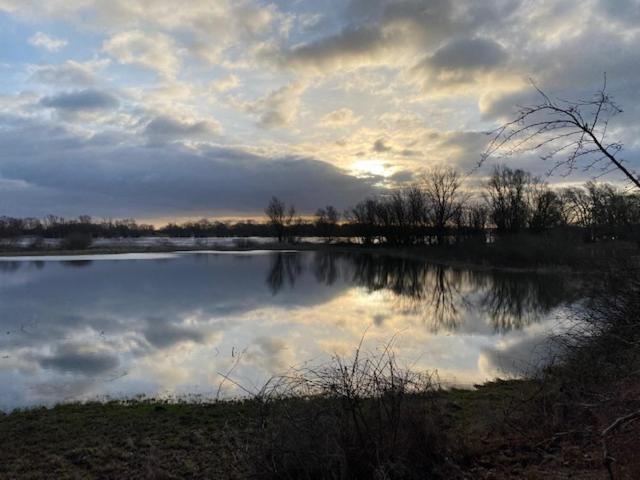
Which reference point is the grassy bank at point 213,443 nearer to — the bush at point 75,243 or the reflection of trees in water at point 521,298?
the reflection of trees in water at point 521,298

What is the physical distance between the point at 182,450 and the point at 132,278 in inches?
974

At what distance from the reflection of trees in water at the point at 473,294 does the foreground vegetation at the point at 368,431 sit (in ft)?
28.8

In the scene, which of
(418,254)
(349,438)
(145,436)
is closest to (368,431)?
(349,438)

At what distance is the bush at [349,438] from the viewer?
430 centimetres

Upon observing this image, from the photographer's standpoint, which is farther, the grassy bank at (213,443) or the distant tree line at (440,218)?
the distant tree line at (440,218)

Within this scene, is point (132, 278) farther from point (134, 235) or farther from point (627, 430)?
point (134, 235)

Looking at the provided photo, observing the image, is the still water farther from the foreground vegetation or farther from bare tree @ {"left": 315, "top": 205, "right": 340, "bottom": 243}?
bare tree @ {"left": 315, "top": 205, "right": 340, "bottom": 243}

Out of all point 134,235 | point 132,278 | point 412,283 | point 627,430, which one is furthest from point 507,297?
point 134,235

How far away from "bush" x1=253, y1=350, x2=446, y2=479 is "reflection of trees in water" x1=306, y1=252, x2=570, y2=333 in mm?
10298

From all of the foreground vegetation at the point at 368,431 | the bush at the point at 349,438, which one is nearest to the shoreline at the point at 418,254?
the foreground vegetation at the point at 368,431

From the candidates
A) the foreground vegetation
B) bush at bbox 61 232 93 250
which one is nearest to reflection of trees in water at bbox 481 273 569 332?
the foreground vegetation

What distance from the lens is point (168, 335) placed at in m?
13.3

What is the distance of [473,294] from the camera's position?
2375cm

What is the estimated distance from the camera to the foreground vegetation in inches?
170
